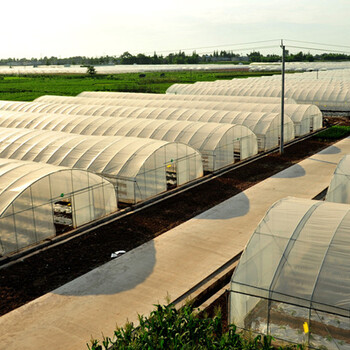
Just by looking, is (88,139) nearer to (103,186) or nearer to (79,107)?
(103,186)

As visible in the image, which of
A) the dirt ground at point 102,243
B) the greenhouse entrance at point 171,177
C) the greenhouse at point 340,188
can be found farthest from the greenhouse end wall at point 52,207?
the greenhouse at point 340,188

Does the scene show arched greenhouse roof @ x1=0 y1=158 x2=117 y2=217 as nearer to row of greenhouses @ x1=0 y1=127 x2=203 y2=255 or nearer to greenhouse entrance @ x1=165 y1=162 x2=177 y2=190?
row of greenhouses @ x1=0 y1=127 x2=203 y2=255

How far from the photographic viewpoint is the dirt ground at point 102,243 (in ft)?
54.7

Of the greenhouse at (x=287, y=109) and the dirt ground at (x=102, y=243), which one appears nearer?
the dirt ground at (x=102, y=243)

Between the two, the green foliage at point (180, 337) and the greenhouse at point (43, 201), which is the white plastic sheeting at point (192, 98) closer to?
the greenhouse at point (43, 201)

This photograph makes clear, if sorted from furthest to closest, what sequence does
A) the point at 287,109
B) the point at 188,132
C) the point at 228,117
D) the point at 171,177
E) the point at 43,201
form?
the point at 287,109, the point at 228,117, the point at 188,132, the point at 171,177, the point at 43,201

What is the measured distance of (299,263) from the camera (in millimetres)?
13250

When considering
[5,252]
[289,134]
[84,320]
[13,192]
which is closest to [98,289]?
[84,320]

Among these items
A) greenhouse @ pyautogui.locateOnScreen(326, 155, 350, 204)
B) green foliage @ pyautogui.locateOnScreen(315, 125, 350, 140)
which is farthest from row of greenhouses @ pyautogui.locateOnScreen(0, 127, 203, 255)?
green foliage @ pyautogui.locateOnScreen(315, 125, 350, 140)

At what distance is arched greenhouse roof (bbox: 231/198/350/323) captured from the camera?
40.5 ft

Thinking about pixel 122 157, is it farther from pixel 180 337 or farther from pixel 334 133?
pixel 334 133

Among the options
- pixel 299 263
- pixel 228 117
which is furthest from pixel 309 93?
pixel 299 263

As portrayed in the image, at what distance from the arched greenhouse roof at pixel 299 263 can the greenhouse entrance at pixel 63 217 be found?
10.9m

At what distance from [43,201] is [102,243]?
3.37 m
